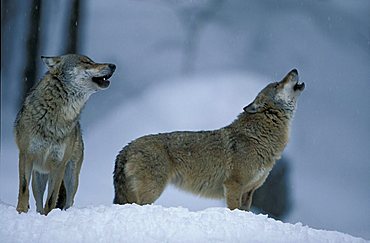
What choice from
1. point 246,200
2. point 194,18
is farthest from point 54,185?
point 194,18

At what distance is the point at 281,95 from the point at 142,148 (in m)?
1.84

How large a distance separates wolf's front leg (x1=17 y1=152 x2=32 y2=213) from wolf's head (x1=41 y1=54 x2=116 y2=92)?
98cm

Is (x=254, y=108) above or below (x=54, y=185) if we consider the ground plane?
above

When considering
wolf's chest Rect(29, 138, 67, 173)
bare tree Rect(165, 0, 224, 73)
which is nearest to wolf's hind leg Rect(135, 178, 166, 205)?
wolf's chest Rect(29, 138, 67, 173)

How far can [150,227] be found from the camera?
6.05 meters

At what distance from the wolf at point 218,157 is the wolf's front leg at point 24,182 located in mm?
1126

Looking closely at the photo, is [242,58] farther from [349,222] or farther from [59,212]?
[59,212]

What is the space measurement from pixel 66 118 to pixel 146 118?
6.80 metres

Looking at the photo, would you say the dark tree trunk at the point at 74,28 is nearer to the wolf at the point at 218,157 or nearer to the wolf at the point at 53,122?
the wolf at the point at 218,157

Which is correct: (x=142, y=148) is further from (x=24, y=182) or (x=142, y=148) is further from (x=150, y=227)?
(x=150, y=227)

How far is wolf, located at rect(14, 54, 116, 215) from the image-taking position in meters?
7.68

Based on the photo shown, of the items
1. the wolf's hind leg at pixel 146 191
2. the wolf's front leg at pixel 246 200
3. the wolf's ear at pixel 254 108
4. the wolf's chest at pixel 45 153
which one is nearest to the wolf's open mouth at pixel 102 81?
the wolf's chest at pixel 45 153

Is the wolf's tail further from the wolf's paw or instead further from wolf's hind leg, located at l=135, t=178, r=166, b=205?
the wolf's paw

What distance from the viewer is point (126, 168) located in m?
8.30
